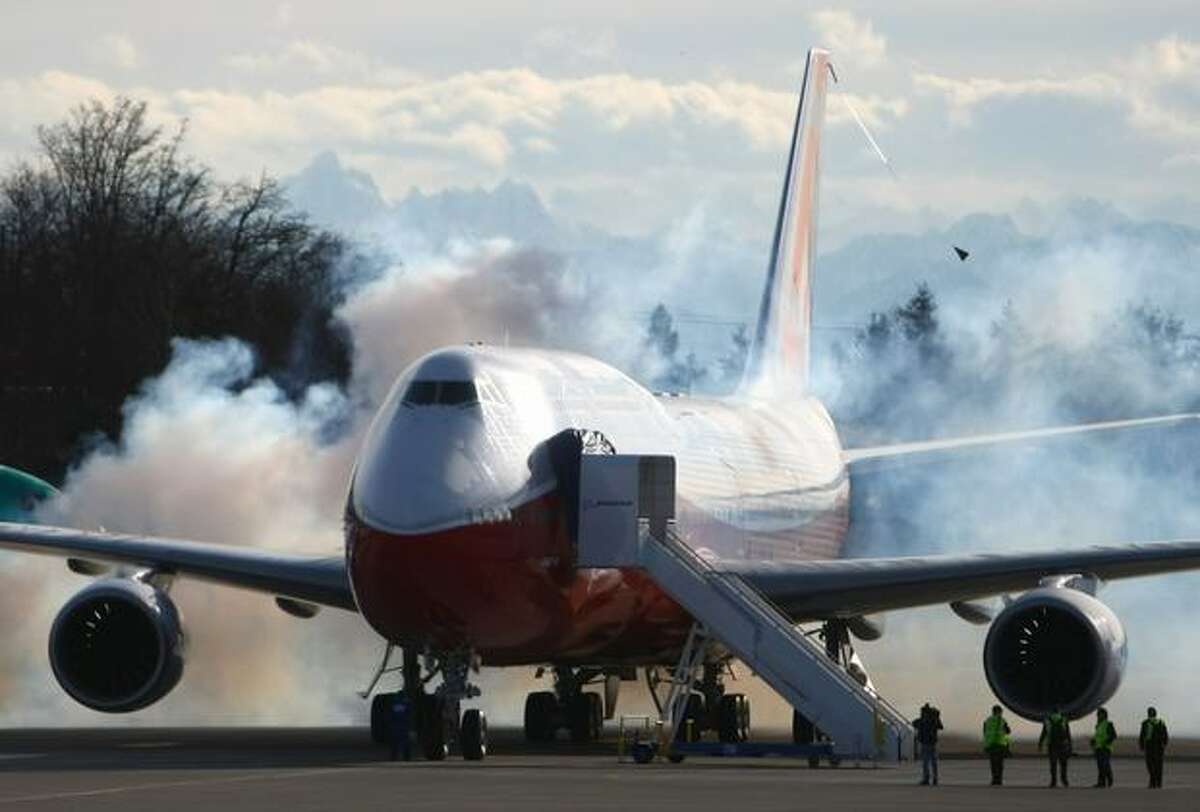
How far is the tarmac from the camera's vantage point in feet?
111

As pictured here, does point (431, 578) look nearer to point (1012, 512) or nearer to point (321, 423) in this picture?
point (321, 423)

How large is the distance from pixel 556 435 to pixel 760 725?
632 inches

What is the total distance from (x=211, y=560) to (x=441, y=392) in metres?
6.01

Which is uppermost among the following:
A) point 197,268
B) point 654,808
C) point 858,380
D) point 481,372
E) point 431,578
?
point 197,268

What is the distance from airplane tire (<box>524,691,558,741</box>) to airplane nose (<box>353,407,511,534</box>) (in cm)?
895

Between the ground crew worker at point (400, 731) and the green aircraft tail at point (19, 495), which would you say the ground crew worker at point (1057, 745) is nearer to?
the ground crew worker at point (400, 731)

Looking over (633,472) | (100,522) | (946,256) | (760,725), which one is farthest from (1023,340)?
(633,472)

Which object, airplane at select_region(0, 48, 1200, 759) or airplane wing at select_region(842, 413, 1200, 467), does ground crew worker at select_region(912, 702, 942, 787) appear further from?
airplane wing at select_region(842, 413, 1200, 467)

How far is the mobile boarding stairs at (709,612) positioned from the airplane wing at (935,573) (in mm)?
1897

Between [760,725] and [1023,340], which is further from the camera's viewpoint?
[1023,340]

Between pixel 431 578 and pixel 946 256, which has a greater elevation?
pixel 946 256

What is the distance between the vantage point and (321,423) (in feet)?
203

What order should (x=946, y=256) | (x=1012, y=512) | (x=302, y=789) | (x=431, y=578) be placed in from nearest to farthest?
(x=302, y=789) → (x=431, y=578) → (x=1012, y=512) → (x=946, y=256)

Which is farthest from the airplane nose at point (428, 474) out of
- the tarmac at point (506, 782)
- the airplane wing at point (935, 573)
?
the airplane wing at point (935, 573)
